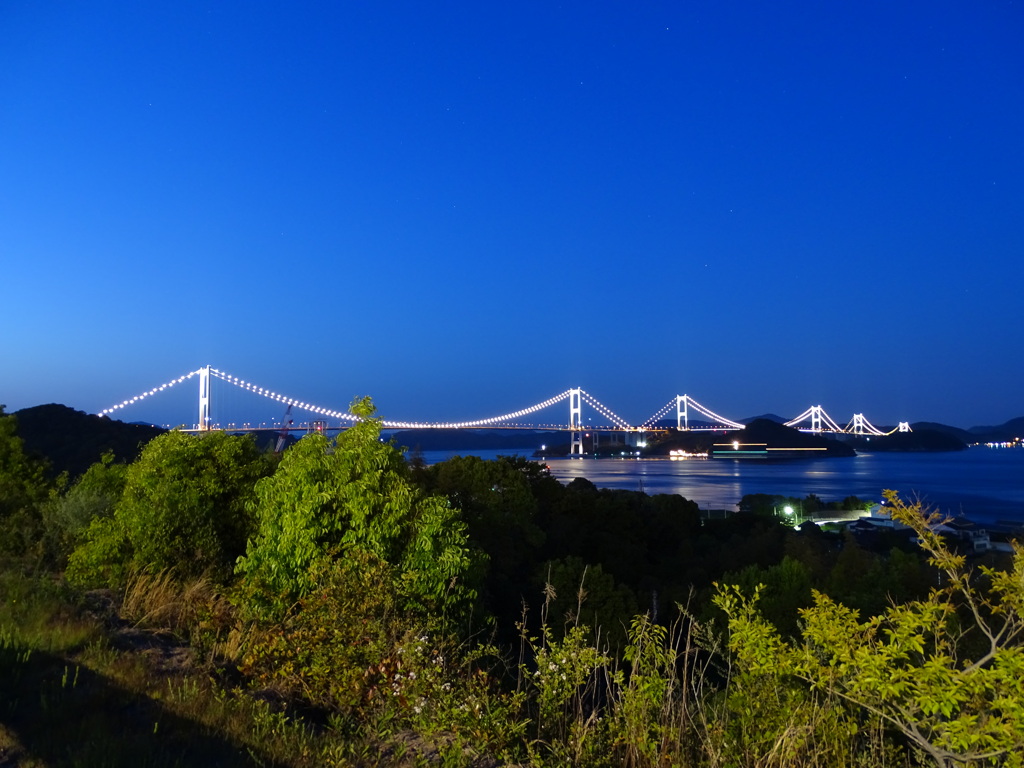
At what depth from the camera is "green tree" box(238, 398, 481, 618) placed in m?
5.79

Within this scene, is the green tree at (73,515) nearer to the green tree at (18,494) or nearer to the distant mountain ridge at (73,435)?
the green tree at (18,494)

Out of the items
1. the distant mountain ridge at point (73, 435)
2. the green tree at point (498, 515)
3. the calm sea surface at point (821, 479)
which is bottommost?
the calm sea surface at point (821, 479)

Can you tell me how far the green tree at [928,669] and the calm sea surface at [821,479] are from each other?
4474 cm

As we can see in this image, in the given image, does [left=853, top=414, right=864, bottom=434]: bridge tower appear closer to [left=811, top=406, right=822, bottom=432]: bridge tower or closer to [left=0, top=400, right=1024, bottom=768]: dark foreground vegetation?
[left=811, top=406, right=822, bottom=432]: bridge tower

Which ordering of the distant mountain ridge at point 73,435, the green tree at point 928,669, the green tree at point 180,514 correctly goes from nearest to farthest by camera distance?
the green tree at point 928,669
the green tree at point 180,514
the distant mountain ridge at point 73,435

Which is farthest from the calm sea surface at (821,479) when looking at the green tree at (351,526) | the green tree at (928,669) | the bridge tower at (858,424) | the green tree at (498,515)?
the green tree at (928,669)

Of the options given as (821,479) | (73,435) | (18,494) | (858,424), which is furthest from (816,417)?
(18,494)

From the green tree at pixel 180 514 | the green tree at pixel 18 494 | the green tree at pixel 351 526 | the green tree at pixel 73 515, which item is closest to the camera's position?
the green tree at pixel 351 526

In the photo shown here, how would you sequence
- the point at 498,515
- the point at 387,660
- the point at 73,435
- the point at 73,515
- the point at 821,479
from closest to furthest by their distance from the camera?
1. the point at 387,660
2. the point at 73,515
3. the point at 498,515
4. the point at 73,435
5. the point at 821,479

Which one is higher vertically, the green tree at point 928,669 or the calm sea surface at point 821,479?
the green tree at point 928,669

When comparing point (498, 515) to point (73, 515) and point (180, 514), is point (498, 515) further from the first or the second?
point (180, 514)

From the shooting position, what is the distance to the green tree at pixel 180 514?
23.6 feet

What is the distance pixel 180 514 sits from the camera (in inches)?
296

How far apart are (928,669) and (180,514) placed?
6614 mm
